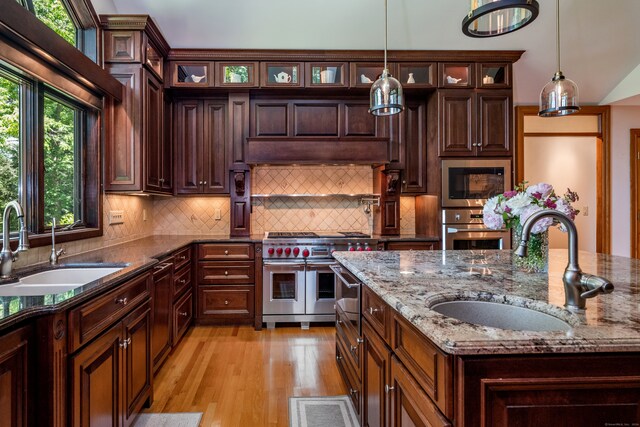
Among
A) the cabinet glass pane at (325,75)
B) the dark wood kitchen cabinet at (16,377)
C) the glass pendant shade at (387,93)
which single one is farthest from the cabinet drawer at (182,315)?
the cabinet glass pane at (325,75)

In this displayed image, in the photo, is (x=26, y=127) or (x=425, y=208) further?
(x=425, y=208)

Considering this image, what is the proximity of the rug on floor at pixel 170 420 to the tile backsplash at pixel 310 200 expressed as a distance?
227cm

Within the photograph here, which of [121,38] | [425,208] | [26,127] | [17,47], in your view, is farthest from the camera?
[425,208]

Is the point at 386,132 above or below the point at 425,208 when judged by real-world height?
above

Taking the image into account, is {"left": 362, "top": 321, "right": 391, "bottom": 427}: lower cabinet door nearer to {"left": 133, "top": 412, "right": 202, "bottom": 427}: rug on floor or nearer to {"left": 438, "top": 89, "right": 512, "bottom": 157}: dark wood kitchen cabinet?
{"left": 133, "top": 412, "right": 202, "bottom": 427}: rug on floor

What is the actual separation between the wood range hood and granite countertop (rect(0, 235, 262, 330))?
1.22 metres

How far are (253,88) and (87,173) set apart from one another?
1.72 m

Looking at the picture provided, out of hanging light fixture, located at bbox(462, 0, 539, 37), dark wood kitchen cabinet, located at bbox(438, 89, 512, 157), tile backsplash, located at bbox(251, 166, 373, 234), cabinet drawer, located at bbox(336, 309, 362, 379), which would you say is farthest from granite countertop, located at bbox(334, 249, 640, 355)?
tile backsplash, located at bbox(251, 166, 373, 234)

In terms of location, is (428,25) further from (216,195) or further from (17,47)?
(17,47)

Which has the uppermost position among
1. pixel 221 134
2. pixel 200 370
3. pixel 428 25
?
pixel 428 25

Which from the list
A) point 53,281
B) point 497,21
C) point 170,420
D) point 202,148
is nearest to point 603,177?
point 497,21

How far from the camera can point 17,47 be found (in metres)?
1.85

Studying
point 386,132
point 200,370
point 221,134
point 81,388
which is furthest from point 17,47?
point 386,132

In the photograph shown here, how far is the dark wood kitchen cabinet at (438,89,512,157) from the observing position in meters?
3.68
